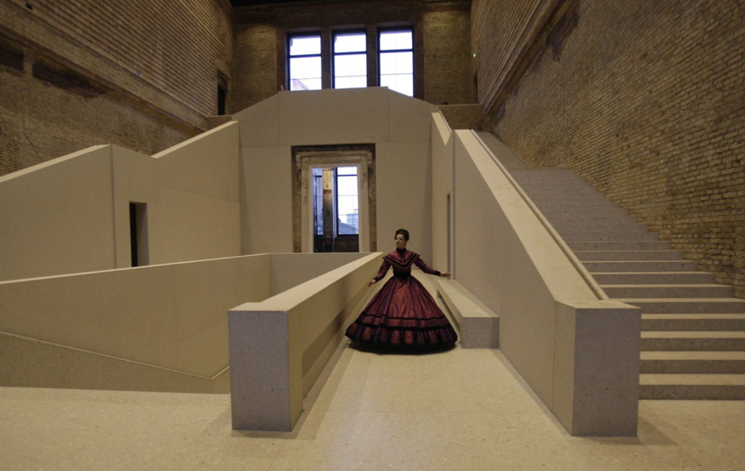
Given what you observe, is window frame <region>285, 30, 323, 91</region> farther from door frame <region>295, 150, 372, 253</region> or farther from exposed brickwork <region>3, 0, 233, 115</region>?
door frame <region>295, 150, 372, 253</region>

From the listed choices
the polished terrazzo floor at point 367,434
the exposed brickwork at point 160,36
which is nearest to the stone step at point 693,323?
the polished terrazzo floor at point 367,434

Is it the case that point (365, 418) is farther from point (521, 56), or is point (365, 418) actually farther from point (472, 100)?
point (472, 100)

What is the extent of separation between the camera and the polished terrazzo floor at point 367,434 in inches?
85.8

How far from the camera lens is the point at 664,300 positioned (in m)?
4.23

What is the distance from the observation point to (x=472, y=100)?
1898 centimetres

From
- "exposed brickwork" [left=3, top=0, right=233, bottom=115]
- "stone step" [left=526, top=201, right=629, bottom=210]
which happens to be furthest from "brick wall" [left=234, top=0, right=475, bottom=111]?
"stone step" [left=526, top=201, right=629, bottom=210]

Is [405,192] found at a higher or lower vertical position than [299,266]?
higher

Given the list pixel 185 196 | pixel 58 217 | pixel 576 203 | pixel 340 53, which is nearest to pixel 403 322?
pixel 576 203

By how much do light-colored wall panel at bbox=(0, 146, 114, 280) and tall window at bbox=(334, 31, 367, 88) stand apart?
15.0 metres

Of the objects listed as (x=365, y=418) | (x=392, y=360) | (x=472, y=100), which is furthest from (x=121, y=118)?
(x=472, y=100)

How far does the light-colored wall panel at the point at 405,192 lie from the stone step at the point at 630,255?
7.73 meters

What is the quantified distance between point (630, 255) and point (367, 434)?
15.3 feet

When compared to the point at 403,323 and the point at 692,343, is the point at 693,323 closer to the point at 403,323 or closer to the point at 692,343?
the point at 692,343

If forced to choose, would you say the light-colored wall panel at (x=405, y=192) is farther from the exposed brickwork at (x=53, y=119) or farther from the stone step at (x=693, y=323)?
the stone step at (x=693, y=323)
